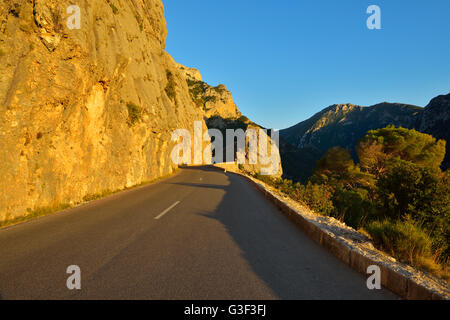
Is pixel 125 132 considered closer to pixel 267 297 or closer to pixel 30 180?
pixel 30 180

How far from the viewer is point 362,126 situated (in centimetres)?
17200

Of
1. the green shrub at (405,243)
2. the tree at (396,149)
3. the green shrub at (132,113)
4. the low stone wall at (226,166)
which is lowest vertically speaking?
the low stone wall at (226,166)

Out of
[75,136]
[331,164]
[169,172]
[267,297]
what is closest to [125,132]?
[75,136]

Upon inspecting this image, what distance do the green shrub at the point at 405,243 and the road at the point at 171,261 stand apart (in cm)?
119

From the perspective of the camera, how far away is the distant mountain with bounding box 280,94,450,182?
68081 millimetres

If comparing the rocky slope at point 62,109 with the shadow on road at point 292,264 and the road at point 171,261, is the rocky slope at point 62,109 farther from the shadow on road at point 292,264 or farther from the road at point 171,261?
the shadow on road at point 292,264

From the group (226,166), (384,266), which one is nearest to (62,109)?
(384,266)

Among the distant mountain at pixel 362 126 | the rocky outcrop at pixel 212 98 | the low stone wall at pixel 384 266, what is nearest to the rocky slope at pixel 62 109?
the low stone wall at pixel 384 266

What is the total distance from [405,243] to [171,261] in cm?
419

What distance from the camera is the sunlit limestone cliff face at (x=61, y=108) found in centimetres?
695

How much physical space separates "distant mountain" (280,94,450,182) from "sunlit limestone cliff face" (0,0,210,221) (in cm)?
6646

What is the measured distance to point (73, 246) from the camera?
14.6 ft

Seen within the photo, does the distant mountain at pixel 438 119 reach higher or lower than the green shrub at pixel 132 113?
higher

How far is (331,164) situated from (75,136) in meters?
28.3
